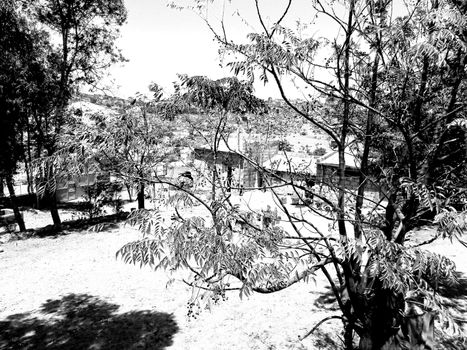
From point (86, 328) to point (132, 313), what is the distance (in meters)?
1.05

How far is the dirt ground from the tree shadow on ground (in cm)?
2

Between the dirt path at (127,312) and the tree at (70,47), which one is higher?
the tree at (70,47)

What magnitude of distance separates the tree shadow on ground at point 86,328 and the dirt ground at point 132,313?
0.02 meters

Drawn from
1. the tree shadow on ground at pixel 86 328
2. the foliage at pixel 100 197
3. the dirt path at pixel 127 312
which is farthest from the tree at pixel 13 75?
the tree shadow on ground at pixel 86 328

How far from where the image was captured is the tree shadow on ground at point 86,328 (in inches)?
260

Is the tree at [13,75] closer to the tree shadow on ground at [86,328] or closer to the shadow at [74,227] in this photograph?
the shadow at [74,227]

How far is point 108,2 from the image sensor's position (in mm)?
15734

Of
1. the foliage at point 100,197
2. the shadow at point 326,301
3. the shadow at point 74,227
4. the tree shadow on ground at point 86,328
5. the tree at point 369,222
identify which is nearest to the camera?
the tree at point 369,222

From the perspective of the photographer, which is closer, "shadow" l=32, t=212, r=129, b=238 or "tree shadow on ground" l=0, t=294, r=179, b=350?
"tree shadow on ground" l=0, t=294, r=179, b=350

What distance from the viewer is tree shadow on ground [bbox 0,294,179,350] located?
21.7ft

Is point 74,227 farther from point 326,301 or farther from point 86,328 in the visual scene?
point 326,301

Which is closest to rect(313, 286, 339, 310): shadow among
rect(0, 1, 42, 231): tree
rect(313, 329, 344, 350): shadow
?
rect(313, 329, 344, 350): shadow

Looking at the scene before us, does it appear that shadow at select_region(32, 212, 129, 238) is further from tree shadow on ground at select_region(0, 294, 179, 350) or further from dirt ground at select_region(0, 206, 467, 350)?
tree shadow on ground at select_region(0, 294, 179, 350)

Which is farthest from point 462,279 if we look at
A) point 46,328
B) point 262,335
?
point 46,328
